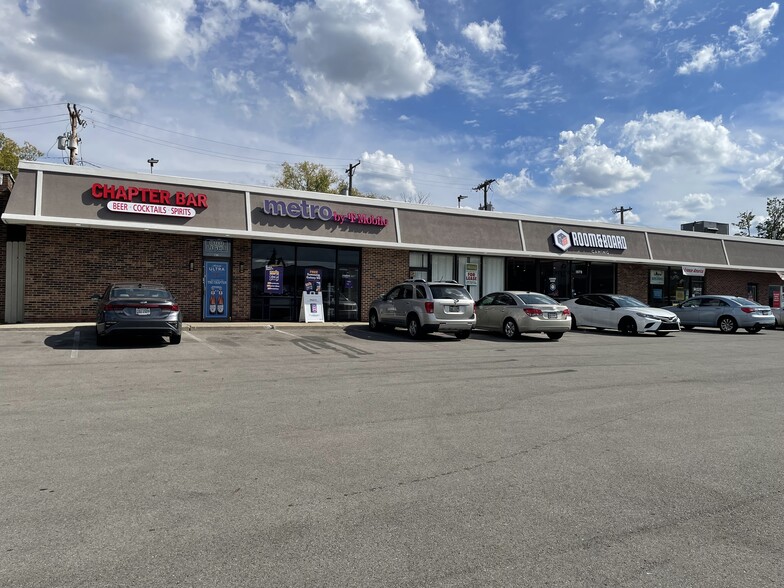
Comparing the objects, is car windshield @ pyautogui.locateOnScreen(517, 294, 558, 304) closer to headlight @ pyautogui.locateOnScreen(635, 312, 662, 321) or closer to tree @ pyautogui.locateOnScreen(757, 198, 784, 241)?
headlight @ pyautogui.locateOnScreen(635, 312, 662, 321)

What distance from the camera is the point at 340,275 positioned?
2173cm

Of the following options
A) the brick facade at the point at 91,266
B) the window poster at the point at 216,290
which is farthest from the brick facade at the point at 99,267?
the window poster at the point at 216,290

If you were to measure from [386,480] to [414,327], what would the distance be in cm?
1198

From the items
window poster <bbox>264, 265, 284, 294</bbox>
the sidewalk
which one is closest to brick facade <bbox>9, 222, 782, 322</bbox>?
window poster <bbox>264, 265, 284, 294</bbox>

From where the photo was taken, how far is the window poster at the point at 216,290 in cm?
1944

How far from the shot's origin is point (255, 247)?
66.2 ft

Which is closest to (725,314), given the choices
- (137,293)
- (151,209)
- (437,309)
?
(437,309)

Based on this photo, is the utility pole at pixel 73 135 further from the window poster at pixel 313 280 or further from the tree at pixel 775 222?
the tree at pixel 775 222

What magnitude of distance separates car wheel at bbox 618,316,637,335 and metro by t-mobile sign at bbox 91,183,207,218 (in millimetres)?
15222

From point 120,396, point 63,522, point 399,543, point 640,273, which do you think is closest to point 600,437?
point 399,543

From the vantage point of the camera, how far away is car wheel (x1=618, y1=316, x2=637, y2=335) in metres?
19.6

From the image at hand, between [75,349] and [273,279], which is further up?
[273,279]

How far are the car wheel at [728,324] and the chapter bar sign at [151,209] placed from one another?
20534 mm

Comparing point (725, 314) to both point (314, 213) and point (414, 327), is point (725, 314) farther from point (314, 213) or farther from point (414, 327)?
point (314, 213)
